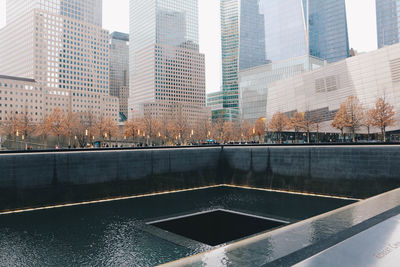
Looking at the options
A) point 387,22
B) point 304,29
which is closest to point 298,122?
point 304,29

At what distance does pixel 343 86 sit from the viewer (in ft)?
224

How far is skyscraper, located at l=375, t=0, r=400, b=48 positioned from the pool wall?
183978 millimetres

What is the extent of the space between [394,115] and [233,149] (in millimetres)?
43106

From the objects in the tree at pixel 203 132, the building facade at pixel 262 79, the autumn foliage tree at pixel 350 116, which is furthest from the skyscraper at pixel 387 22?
the autumn foliage tree at pixel 350 116

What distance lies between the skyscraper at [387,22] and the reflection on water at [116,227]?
191066 millimetres

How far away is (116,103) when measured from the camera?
181375mm

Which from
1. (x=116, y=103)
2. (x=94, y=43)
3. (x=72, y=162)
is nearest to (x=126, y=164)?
(x=72, y=162)

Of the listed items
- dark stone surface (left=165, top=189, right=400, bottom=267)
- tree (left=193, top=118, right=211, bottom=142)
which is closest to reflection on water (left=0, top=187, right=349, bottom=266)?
dark stone surface (left=165, top=189, right=400, bottom=267)

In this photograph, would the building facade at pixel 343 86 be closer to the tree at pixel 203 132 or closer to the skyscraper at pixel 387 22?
the tree at pixel 203 132

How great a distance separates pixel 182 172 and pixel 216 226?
11.0 m

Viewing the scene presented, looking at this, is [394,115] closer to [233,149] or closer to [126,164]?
[233,149]

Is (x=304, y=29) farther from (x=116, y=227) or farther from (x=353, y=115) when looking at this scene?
(x=116, y=227)

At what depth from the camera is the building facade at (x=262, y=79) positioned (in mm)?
133000

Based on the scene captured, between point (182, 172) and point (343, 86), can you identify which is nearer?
point (182, 172)
